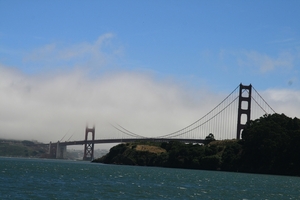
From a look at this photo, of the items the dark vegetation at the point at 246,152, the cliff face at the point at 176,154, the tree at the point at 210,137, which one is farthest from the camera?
the tree at the point at 210,137

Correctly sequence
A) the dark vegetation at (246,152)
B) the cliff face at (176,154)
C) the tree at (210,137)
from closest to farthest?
the dark vegetation at (246,152) < the cliff face at (176,154) < the tree at (210,137)

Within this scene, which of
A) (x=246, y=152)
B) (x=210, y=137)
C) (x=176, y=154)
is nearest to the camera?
(x=246, y=152)

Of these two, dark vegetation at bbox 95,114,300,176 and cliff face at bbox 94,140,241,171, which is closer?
dark vegetation at bbox 95,114,300,176

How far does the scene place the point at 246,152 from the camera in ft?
331

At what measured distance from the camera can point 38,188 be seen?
44.1 meters

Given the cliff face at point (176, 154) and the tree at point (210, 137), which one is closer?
the cliff face at point (176, 154)

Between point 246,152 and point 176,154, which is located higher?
point 246,152

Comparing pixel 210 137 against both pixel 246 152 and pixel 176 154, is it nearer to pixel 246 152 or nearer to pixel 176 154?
pixel 176 154

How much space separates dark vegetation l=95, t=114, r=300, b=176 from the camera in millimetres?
93562

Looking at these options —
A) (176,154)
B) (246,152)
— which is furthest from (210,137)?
(246,152)

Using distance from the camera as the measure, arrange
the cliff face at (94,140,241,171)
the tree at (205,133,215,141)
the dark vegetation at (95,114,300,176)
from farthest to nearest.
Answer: the tree at (205,133,215,141) → the cliff face at (94,140,241,171) → the dark vegetation at (95,114,300,176)

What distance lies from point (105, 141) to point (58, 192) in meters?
128

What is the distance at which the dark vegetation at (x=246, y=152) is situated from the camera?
93562 millimetres

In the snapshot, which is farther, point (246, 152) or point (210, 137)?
point (210, 137)
